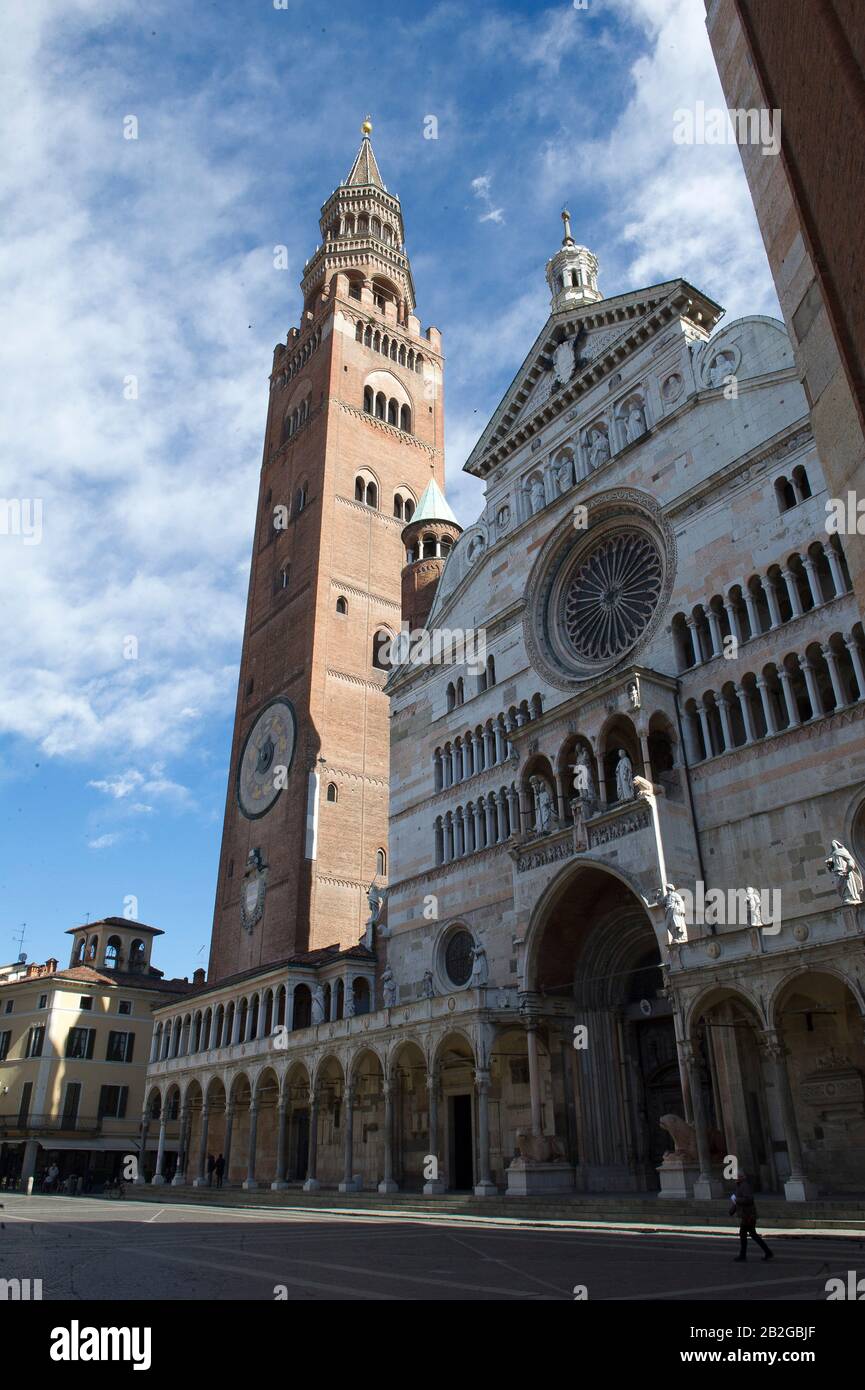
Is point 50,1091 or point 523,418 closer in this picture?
point 523,418

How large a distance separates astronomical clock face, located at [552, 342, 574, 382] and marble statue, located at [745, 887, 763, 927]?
753 inches

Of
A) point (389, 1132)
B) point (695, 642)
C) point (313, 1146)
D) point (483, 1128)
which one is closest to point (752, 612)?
point (695, 642)

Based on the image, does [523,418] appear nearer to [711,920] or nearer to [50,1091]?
[711,920]

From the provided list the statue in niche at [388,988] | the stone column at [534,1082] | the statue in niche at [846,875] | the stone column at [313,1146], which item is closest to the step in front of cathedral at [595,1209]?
the stone column at [313,1146]

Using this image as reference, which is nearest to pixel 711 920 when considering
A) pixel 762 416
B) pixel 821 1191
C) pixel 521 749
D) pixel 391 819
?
pixel 821 1191

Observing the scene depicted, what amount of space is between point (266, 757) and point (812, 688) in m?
32.6

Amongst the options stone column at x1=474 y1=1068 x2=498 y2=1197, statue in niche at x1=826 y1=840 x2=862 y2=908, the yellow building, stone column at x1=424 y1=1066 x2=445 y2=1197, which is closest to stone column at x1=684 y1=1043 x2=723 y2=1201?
statue in niche at x1=826 y1=840 x2=862 y2=908

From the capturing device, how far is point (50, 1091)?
5028 cm

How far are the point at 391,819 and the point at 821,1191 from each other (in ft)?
64.1

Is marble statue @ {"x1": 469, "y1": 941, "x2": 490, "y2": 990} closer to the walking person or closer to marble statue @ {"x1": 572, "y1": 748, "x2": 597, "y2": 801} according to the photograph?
marble statue @ {"x1": 572, "y1": 748, "x2": 597, "y2": 801}

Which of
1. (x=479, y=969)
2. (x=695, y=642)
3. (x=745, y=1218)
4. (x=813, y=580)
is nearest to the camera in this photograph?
(x=745, y=1218)

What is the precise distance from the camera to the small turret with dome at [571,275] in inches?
1453

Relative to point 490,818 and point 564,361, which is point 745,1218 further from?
point 564,361

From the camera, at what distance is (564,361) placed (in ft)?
110
